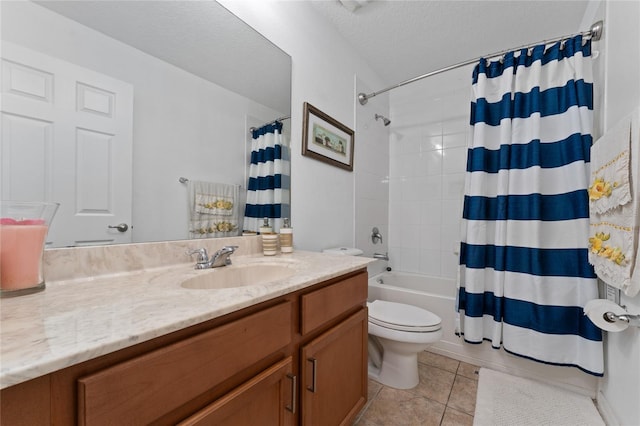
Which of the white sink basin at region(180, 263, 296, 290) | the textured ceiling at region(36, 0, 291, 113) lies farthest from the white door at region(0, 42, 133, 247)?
the white sink basin at region(180, 263, 296, 290)

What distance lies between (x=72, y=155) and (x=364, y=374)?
4.68 ft

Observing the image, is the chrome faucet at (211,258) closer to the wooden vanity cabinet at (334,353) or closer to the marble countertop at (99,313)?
the marble countertop at (99,313)

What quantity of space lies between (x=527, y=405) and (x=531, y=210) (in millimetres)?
1055

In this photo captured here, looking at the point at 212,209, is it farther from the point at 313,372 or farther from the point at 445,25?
the point at 445,25

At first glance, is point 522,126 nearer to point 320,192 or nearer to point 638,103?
point 638,103

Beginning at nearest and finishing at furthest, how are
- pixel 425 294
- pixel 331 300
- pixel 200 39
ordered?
1. pixel 331 300
2. pixel 200 39
3. pixel 425 294

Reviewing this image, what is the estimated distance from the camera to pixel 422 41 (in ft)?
6.59

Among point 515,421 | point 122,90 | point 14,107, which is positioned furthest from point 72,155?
point 515,421

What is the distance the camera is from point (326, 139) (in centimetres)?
178

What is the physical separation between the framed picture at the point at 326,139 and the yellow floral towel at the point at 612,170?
1362mm

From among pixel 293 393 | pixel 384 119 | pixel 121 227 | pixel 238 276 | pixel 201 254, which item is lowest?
pixel 293 393

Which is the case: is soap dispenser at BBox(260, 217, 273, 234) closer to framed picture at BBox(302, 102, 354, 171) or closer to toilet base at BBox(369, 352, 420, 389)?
framed picture at BBox(302, 102, 354, 171)

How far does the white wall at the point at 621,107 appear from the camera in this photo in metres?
1.04

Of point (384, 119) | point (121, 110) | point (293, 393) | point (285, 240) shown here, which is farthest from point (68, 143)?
point (384, 119)
